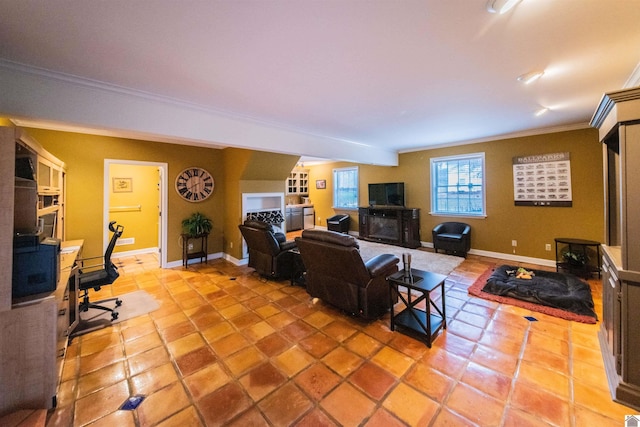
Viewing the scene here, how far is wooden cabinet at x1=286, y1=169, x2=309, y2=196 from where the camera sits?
8703 millimetres

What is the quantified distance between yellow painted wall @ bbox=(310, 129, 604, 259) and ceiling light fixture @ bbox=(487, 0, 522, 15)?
14.2ft

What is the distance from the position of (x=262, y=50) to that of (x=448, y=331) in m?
3.14

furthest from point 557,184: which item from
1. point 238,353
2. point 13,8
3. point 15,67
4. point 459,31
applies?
point 15,67

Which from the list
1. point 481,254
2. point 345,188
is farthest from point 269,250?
point 345,188

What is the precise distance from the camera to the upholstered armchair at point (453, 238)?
16.7ft

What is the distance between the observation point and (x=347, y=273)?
2633 mm

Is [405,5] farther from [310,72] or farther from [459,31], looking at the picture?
[310,72]

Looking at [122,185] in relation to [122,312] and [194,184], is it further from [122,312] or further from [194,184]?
[122,312]

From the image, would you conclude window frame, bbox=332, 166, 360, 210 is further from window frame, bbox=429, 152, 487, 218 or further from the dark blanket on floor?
the dark blanket on floor

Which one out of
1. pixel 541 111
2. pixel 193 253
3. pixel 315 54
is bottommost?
pixel 193 253

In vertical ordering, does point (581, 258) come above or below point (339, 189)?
below

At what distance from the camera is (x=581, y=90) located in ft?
8.96

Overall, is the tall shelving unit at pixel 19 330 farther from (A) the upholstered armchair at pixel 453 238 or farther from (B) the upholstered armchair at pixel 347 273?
(A) the upholstered armchair at pixel 453 238

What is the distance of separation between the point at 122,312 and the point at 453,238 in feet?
18.9
